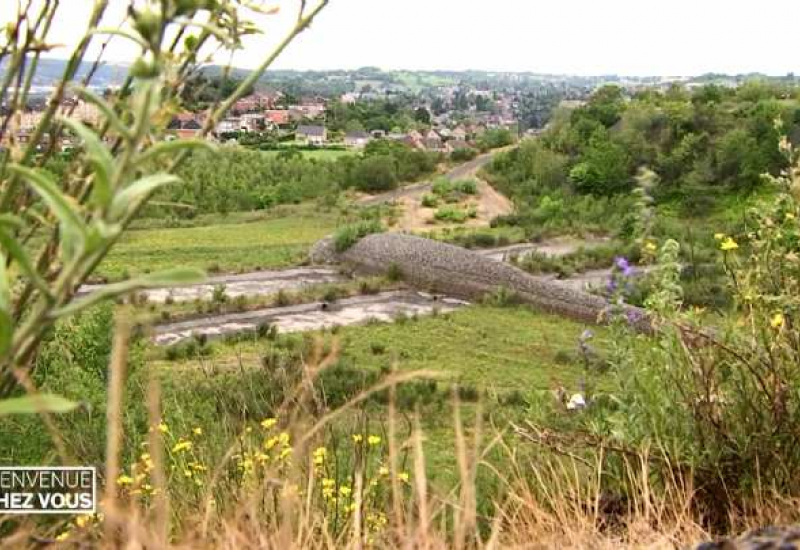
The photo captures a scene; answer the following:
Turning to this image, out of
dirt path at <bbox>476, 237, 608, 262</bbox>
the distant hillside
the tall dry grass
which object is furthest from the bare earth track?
the distant hillside

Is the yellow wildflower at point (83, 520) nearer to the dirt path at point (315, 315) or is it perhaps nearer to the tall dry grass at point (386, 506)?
the tall dry grass at point (386, 506)

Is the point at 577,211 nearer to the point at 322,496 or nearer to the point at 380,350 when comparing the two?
the point at 380,350

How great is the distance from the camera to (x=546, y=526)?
1.83 meters

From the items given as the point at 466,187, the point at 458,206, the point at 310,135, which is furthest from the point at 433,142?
the point at 458,206

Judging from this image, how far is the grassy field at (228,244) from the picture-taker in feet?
68.4

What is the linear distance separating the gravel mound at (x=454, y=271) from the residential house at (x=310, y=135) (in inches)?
1140

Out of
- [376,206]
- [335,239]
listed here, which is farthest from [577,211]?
[335,239]

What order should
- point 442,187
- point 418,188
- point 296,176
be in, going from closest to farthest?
point 442,187, point 418,188, point 296,176

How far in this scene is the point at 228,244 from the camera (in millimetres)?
24406

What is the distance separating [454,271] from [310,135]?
32566 millimetres

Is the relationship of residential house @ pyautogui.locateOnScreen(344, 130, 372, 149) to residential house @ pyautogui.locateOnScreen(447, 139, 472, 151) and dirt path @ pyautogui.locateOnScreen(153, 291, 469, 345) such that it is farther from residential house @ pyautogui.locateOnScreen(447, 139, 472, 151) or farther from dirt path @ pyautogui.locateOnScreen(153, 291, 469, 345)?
dirt path @ pyautogui.locateOnScreen(153, 291, 469, 345)

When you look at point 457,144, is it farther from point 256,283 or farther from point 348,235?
point 256,283

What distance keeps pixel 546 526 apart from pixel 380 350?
1170 centimetres

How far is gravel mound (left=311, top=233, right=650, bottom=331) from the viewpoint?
1778 cm
